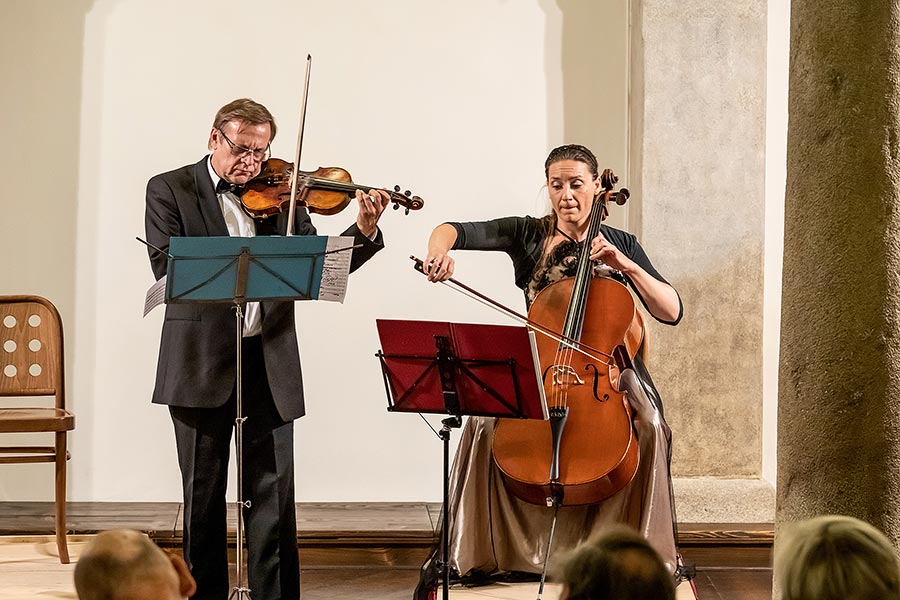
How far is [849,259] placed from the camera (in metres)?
2.59

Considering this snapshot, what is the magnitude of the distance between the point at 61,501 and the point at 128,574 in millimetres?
2889

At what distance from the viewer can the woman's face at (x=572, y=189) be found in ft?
12.3

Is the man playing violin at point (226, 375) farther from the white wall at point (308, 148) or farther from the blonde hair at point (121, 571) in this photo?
the blonde hair at point (121, 571)

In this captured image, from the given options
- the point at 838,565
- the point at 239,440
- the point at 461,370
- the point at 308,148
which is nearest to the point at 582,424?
the point at 461,370

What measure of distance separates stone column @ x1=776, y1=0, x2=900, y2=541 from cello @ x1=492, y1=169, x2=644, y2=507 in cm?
75

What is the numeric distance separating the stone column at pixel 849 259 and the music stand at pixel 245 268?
4.36 ft

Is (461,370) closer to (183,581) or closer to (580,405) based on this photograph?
(580,405)

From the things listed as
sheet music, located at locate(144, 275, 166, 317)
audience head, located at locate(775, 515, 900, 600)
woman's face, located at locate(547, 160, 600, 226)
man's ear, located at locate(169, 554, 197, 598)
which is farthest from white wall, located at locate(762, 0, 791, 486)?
man's ear, located at locate(169, 554, 197, 598)

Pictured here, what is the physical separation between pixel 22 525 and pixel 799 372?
3.32 meters

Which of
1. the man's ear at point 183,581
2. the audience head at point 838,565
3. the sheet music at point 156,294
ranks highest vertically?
the sheet music at point 156,294

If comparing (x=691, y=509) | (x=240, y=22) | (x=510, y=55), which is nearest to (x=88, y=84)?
(x=240, y=22)

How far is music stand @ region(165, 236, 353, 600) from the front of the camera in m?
3.23

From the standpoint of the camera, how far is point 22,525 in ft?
15.5

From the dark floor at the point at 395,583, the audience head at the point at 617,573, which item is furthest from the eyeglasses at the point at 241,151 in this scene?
the audience head at the point at 617,573
